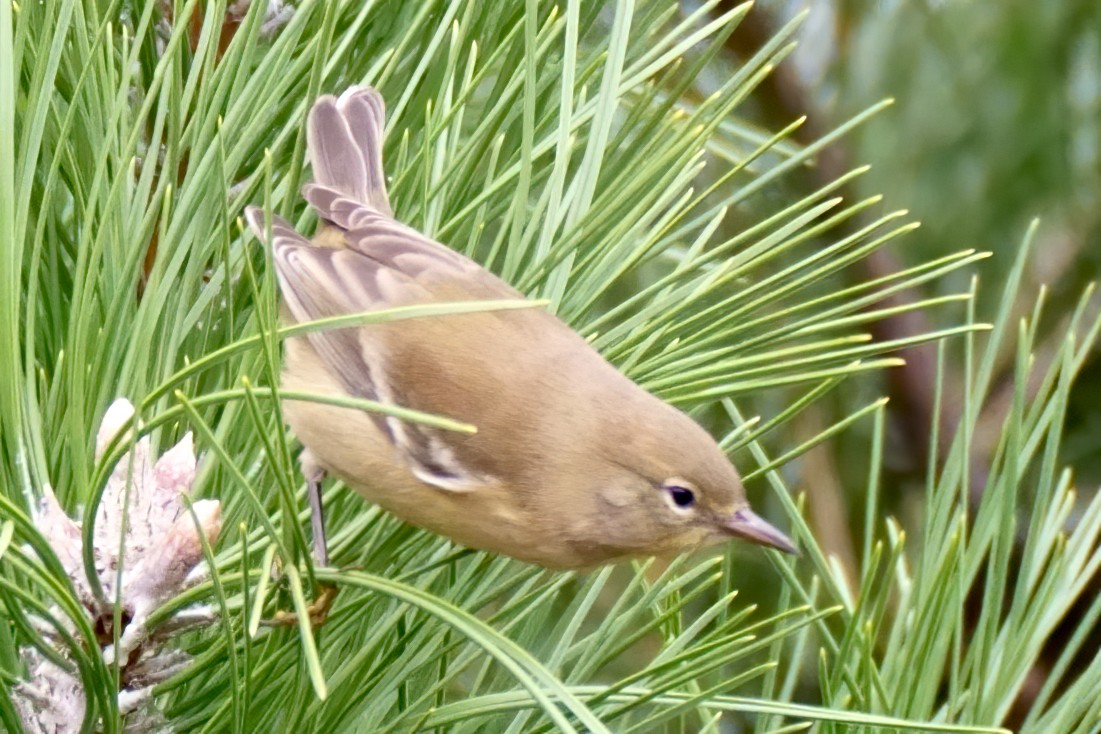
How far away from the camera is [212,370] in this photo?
1065mm

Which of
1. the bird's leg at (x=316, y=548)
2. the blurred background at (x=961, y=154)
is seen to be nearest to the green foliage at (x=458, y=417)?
the bird's leg at (x=316, y=548)

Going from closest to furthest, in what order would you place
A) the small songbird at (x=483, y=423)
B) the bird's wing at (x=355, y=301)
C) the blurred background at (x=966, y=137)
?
the small songbird at (x=483, y=423) → the bird's wing at (x=355, y=301) → the blurred background at (x=966, y=137)

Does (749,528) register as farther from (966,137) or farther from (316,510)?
(966,137)

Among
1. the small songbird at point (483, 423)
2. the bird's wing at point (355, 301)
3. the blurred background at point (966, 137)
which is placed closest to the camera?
the small songbird at point (483, 423)

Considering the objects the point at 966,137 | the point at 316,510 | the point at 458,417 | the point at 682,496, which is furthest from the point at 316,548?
the point at 966,137

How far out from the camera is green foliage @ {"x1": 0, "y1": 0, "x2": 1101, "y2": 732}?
33.6 inches

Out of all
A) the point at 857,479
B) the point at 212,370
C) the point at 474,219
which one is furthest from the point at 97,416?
the point at 857,479

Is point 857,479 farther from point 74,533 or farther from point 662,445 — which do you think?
point 74,533

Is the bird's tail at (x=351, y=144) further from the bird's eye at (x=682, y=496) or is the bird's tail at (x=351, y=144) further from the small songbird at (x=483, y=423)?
the bird's eye at (x=682, y=496)

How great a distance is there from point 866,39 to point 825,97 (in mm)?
110

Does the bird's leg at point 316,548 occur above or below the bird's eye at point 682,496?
above

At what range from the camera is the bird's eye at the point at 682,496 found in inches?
48.4

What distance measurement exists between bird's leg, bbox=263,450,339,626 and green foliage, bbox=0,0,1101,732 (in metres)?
0.01

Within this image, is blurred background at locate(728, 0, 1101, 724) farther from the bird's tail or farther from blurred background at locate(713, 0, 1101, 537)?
the bird's tail
